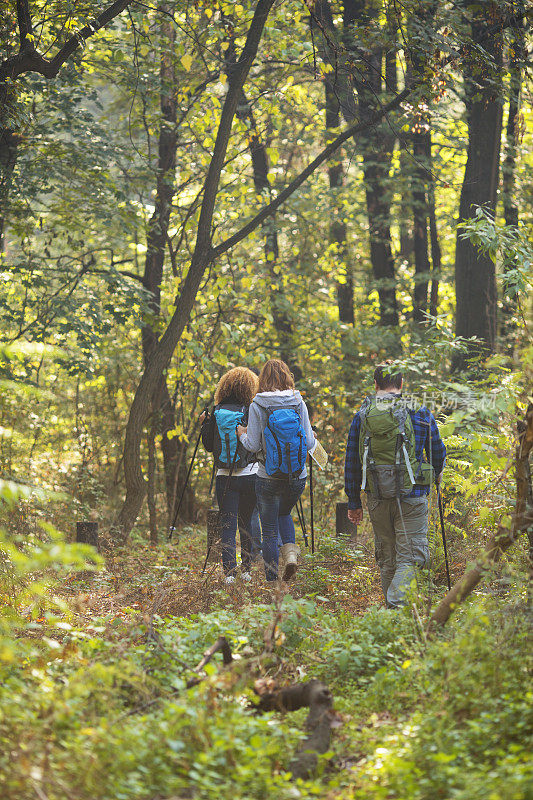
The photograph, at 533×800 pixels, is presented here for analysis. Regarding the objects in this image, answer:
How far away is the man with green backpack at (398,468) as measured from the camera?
19.3 feet

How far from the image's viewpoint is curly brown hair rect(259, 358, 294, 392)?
6.94m

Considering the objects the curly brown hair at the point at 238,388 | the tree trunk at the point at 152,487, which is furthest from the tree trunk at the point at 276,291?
the curly brown hair at the point at 238,388

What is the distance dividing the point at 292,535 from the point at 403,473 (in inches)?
67.5

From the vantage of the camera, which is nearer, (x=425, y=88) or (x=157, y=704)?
(x=157, y=704)

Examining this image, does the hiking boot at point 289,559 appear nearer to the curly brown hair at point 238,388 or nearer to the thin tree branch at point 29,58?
the curly brown hair at point 238,388

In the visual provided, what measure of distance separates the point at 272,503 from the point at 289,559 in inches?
23.0

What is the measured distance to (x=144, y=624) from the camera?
486 centimetres

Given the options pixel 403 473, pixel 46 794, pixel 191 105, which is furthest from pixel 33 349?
pixel 191 105

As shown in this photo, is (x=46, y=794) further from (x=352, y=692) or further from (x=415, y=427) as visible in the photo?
(x=415, y=427)

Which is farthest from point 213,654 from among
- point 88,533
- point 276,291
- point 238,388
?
point 276,291

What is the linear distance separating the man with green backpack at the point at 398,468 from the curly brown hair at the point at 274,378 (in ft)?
3.44

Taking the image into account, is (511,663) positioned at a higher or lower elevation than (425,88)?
lower

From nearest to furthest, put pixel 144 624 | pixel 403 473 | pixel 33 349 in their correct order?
pixel 33 349 < pixel 144 624 < pixel 403 473

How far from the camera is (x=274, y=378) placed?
273 inches
